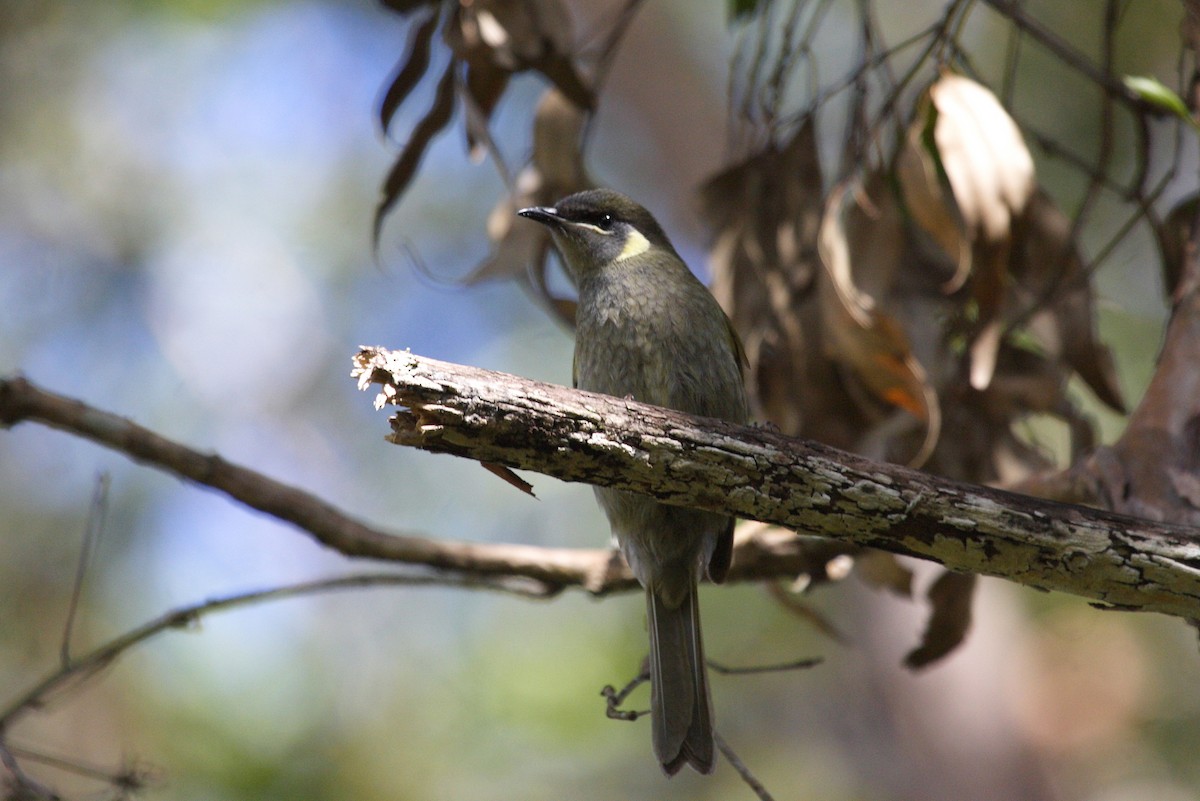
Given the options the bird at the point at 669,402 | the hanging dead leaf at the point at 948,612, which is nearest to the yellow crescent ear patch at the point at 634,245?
the bird at the point at 669,402

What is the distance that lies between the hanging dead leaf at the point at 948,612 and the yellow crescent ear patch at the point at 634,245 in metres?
1.62

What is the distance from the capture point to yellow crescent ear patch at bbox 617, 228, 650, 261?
13.6ft

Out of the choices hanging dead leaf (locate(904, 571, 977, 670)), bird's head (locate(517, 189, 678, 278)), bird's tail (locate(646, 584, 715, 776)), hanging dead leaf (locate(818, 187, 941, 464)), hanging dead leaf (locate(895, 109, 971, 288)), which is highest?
bird's head (locate(517, 189, 678, 278))

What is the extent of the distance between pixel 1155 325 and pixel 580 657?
558 centimetres

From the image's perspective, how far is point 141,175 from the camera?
864cm

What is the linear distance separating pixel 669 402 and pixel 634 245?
0.85 metres

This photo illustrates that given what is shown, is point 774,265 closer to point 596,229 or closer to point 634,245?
point 634,245

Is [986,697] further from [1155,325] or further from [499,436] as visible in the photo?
[499,436]

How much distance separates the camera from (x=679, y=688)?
3658 mm

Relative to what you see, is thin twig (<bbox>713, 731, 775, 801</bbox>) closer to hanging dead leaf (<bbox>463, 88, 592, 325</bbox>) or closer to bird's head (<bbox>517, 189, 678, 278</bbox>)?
bird's head (<bbox>517, 189, 678, 278</bbox>)

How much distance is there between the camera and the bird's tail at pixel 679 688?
354cm

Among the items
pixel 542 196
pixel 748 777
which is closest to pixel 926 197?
pixel 542 196

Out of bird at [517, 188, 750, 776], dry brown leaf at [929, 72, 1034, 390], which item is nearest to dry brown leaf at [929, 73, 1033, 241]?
dry brown leaf at [929, 72, 1034, 390]

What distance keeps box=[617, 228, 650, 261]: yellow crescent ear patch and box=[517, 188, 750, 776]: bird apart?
11 centimetres
